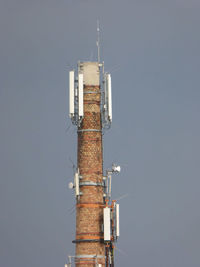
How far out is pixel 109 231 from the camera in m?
62.6

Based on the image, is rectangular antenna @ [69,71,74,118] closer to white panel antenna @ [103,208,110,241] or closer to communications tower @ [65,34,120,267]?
communications tower @ [65,34,120,267]

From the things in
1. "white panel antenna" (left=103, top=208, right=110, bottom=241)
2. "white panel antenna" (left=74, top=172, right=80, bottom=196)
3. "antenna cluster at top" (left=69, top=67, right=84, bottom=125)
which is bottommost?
"white panel antenna" (left=103, top=208, right=110, bottom=241)

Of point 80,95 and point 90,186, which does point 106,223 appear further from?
point 80,95

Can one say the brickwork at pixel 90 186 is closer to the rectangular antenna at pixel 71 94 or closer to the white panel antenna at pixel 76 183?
the white panel antenna at pixel 76 183

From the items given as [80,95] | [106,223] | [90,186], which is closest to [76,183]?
[90,186]

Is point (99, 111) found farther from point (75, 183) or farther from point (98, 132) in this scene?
point (75, 183)

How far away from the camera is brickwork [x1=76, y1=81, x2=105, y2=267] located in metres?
63.2

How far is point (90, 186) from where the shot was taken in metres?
64.0

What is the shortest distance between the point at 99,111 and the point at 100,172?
15.8 ft

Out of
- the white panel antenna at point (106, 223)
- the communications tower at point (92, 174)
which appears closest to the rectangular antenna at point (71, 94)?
the communications tower at point (92, 174)

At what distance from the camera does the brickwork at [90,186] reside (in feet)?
207

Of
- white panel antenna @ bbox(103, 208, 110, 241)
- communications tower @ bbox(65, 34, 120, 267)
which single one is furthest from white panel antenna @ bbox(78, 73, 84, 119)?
white panel antenna @ bbox(103, 208, 110, 241)

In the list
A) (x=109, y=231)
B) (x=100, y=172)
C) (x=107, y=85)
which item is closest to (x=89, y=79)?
(x=107, y=85)

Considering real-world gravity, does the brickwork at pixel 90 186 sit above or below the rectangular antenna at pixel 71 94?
below
